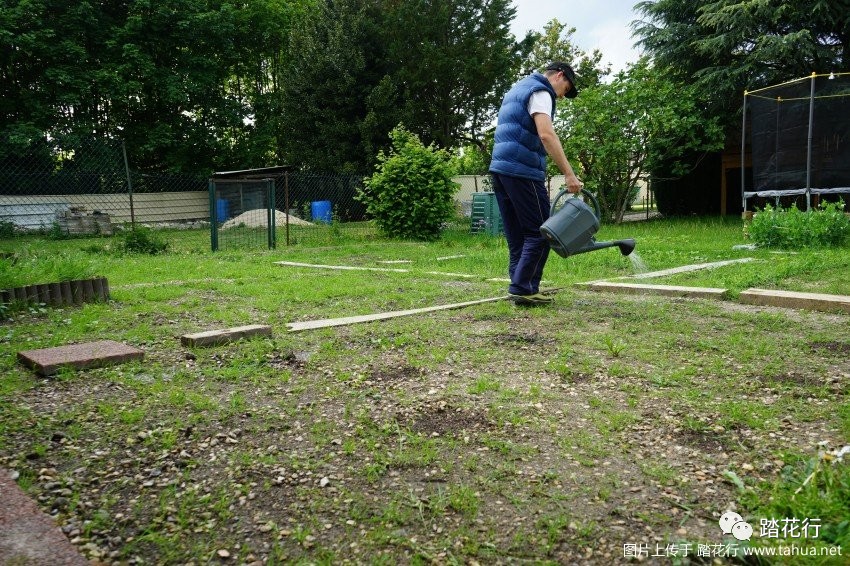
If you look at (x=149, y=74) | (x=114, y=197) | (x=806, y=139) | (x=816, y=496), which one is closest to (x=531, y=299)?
(x=816, y=496)

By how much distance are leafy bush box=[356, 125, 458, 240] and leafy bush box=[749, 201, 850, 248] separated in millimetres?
5844

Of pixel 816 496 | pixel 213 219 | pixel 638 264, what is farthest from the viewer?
pixel 213 219

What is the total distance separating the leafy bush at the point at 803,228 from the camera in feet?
27.8

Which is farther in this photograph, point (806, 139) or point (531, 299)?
point (806, 139)

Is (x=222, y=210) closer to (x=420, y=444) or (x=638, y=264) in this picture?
(x=638, y=264)

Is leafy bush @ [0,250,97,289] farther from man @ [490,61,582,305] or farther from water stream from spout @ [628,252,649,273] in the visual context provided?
water stream from spout @ [628,252,649,273]

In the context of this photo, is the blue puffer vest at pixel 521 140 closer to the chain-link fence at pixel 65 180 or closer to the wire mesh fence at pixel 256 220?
the wire mesh fence at pixel 256 220

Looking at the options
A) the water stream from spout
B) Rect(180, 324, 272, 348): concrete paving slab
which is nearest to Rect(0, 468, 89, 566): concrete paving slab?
Rect(180, 324, 272, 348): concrete paving slab

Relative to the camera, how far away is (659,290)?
18.2 feet

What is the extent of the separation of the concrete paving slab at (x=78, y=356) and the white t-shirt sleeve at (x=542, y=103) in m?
3.20

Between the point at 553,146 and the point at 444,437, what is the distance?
9.76 ft

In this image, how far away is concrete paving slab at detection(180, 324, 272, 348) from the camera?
377cm

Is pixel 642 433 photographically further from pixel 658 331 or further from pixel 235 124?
pixel 235 124

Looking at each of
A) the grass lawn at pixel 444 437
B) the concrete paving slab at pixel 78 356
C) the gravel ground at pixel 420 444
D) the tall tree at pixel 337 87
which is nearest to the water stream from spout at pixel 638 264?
the grass lawn at pixel 444 437
